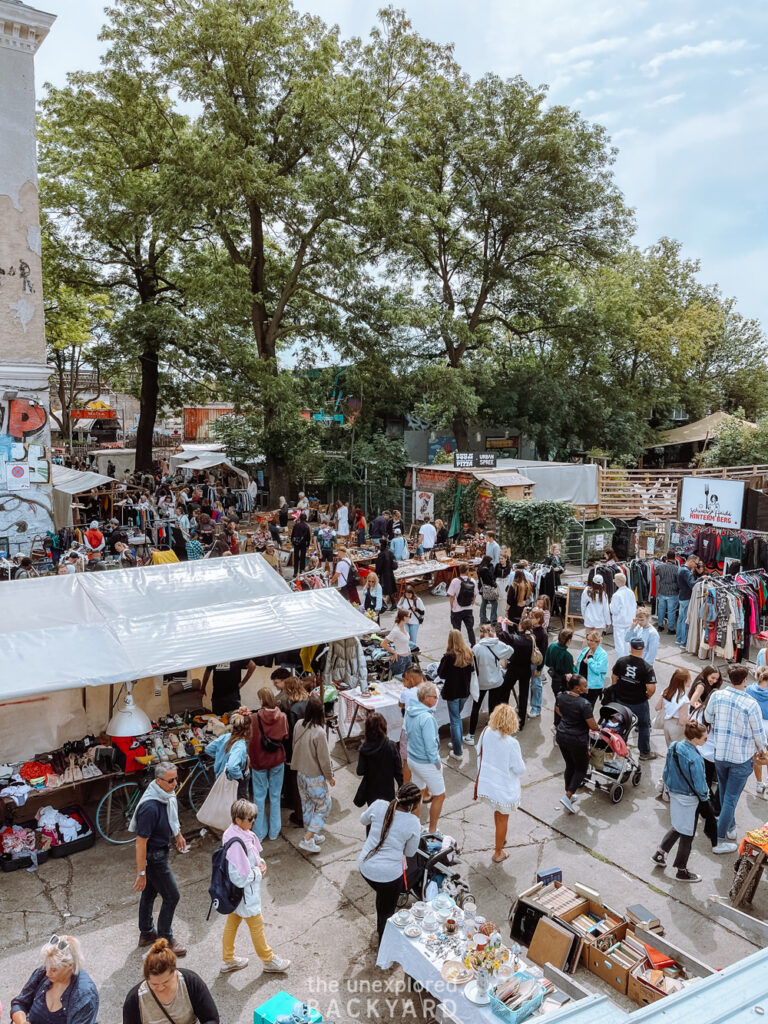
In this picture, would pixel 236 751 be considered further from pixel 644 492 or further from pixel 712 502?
pixel 644 492

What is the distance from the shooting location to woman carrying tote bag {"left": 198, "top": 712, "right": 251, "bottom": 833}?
20.3 feet

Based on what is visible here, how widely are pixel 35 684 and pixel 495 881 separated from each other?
459cm

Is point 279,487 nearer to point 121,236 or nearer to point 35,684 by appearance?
point 121,236

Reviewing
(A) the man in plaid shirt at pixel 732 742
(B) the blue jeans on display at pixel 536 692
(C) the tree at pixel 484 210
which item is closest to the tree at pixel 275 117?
(C) the tree at pixel 484 210

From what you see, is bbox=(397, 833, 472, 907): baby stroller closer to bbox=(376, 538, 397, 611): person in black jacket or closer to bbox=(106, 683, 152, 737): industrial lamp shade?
bbox=(106, 683, 152, 737): industrial lamp shade

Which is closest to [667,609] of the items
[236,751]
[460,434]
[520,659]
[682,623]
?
[682,623]

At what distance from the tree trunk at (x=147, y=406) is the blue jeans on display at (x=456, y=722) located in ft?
79.8

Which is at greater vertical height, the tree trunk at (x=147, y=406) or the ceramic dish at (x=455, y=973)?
the tree trunk at (x=147, y=406)

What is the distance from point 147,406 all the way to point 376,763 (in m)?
27.0

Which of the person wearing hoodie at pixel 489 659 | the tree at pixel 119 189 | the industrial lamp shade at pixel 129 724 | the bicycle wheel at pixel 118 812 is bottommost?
the bicycle wheel at pixel 118 812

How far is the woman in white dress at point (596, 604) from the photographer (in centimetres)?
1125

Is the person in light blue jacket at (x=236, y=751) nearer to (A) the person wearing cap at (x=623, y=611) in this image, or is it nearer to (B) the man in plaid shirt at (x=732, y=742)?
(B) the man in plaid shirt at (x=732, y=742)

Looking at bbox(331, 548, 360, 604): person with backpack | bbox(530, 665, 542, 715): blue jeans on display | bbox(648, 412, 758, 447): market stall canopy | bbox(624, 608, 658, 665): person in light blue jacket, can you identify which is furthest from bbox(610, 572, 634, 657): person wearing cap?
bbox(648, 412, 758, 447): market stall canopy

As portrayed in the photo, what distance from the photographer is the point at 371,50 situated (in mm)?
23406
